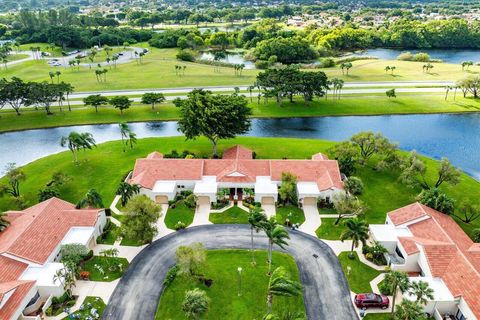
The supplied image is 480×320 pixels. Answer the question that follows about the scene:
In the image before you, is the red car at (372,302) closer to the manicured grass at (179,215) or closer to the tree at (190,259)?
the tree at (190,259)

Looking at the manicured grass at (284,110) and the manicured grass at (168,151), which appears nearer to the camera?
the manicured grass at (168,151)

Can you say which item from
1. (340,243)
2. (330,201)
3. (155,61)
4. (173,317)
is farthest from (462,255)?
(155,61)

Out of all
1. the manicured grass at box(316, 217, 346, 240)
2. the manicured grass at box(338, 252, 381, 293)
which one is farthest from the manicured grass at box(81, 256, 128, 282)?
the manicured grass at box(338, 252, 381, 293)

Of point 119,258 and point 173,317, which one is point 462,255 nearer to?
point 173,317

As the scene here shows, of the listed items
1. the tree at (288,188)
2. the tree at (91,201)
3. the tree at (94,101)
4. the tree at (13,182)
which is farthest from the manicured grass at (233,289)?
the tree at (94,101)

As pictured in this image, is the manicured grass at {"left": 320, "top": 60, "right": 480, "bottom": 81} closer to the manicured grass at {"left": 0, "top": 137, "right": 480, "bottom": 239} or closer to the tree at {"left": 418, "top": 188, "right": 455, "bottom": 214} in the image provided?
the manicured grass at {"left": 0, "top": 137, "right": 480, "bottom": 239}
